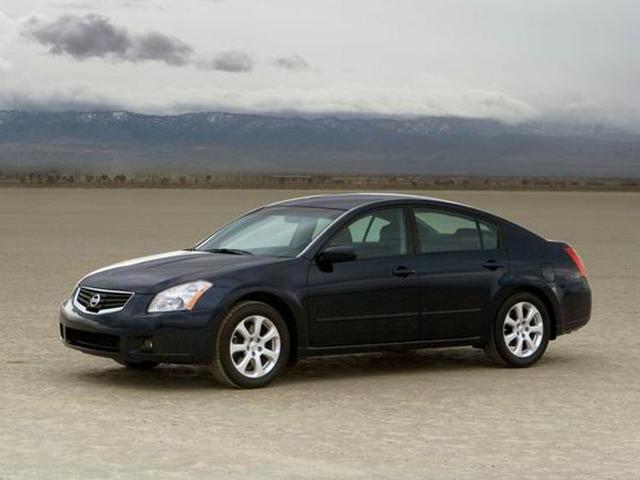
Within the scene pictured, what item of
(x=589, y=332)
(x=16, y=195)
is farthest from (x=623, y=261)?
(x=16, y=195)

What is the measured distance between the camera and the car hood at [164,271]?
1157 centimetres

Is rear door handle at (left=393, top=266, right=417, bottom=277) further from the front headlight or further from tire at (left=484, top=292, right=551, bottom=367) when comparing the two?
the front headlight

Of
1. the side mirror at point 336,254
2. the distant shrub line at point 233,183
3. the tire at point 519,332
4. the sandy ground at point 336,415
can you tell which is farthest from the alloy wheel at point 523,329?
the distant shrub line at point 233,183

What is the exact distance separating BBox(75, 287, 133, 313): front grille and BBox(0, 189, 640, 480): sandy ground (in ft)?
2.02

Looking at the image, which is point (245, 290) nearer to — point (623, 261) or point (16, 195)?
point (623, 261)

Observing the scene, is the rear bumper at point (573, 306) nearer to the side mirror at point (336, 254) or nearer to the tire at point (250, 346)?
the side mirror at point (336, 254)

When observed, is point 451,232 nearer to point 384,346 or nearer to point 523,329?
point 523,329

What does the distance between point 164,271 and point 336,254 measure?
53.6 inches

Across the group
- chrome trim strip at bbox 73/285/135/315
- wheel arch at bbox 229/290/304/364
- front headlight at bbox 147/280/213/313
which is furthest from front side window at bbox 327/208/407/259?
chrome trim strip at bbox 73/285/135/315

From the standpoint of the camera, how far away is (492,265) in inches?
513

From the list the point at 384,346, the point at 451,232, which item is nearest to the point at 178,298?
the point at 384,346

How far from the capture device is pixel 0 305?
18.5 meters

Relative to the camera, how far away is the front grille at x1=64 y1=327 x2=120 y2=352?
455 inches

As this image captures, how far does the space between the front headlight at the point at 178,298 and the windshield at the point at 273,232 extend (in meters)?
0.94
